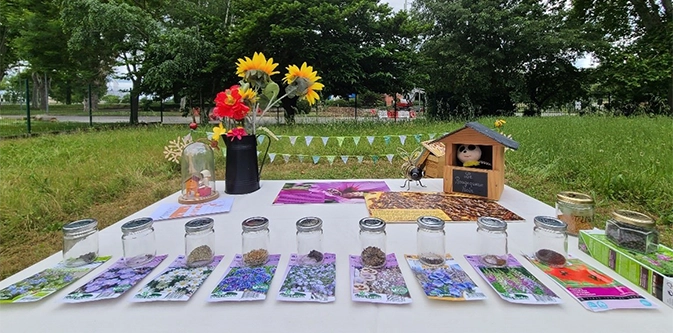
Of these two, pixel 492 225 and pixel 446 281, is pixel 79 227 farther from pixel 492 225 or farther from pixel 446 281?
pixel 492 225

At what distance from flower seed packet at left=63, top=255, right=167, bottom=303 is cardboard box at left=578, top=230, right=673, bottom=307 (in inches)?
38.9

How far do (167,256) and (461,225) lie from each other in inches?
32.7

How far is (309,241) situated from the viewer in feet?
2.43

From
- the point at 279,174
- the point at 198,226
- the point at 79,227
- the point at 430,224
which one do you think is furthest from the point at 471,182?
the point at 279,174

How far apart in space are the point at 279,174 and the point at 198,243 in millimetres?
2727

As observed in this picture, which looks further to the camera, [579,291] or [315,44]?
[315,44]

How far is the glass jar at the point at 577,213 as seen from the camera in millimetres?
921

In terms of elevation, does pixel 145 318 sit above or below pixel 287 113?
Result: below

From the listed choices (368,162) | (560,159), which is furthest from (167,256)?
(560,159)

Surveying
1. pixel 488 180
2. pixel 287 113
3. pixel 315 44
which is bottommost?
pixel 488 180

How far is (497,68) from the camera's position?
10812 millimetres

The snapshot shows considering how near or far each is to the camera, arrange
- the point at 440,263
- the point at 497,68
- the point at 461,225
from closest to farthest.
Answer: the point at 440,263 → the point at 461,225 → the point at 497,68

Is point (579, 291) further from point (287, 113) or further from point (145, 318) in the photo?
point (287, 113)

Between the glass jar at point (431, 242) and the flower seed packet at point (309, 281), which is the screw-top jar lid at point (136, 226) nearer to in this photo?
the flower seed packet at point (309, 281)
